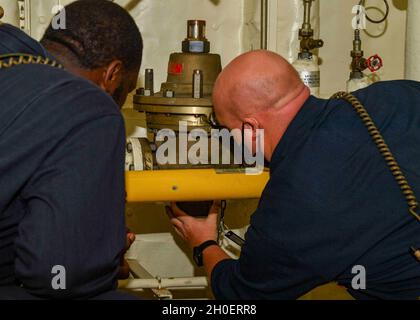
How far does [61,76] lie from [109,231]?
0.25m

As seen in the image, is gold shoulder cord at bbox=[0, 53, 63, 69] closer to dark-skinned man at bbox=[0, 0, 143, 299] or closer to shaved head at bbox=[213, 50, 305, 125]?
dark-skinned man at bbox=[0, 0, 143, 299]

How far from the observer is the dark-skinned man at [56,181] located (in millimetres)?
957

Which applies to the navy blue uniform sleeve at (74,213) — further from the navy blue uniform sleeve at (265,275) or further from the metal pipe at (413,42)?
the metal pipe at (413,42)

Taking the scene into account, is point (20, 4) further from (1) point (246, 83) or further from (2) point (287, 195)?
(2) point (287, 195)

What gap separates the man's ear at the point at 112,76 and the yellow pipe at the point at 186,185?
22 cm

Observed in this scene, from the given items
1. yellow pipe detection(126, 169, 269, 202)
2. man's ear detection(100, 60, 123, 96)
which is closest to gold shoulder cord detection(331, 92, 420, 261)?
yellow pipe detection(126, 169, 269, 202)

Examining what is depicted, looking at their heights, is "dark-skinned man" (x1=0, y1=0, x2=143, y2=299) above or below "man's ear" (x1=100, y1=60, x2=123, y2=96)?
below

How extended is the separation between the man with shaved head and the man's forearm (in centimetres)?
14

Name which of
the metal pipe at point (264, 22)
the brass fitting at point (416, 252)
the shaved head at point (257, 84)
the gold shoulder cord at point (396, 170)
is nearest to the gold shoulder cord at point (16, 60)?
the shaved head at point (257, 84)

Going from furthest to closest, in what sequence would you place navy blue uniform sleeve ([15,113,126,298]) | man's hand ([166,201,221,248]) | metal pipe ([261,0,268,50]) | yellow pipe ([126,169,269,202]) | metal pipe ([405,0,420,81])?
1. metal pipe ([261,0,268,50])
2. metal pipe ([405,0,420,81])
3. man's hand ([166,201,221,248])
4. yellow pipe ([126,169,269,202])
5. navy blue uniform sleeve ([15,113,126,298])

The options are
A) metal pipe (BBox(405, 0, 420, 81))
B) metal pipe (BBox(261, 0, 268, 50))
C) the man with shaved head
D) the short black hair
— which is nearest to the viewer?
the man with shaved head

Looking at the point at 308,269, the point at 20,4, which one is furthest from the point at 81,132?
the point at 20,4

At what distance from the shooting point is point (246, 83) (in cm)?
133

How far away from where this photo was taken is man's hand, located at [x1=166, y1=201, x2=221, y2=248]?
1544 millimetres
